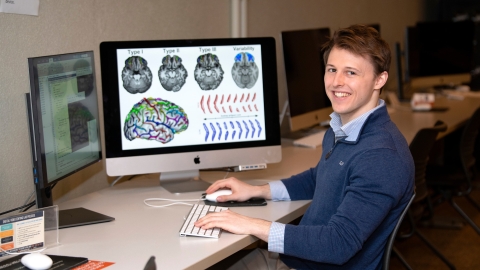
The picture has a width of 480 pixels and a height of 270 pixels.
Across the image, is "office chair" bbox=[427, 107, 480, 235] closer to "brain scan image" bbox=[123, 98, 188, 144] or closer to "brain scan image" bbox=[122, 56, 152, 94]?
"brain scan image" bbox=[123, 98, 188, 144]

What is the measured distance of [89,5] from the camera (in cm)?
221

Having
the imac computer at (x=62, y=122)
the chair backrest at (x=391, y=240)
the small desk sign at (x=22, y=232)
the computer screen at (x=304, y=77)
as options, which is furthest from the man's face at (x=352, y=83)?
the computer screen at (x=304, y=77)

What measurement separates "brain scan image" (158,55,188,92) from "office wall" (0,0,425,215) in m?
0.35

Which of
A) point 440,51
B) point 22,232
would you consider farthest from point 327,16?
point 22,232

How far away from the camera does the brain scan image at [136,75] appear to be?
2047mm

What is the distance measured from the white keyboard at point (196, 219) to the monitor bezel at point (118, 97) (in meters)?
0.32

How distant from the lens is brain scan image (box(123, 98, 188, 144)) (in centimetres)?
207

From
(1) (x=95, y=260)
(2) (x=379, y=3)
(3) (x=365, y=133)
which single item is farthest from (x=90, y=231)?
(2) (x=379, y=3)

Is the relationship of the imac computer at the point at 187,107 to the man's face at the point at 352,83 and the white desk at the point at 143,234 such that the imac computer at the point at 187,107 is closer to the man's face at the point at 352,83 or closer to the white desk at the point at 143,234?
the white desk at the point at 143,234

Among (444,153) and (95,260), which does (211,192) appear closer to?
(95,260)

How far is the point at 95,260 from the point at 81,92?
0.63 meters

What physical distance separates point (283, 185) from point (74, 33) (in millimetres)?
946

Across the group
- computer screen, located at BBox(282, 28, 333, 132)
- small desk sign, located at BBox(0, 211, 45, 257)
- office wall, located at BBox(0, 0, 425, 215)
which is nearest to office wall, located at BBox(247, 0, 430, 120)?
office wall, located at BBox(0, 0, 425, 215)

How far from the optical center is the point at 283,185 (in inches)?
81.3
